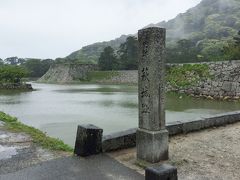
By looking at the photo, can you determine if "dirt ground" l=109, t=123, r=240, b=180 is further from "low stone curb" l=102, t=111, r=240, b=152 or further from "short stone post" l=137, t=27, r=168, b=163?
"short stone post" l=137, t=27, r=168, b=163

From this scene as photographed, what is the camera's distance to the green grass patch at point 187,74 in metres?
16.9

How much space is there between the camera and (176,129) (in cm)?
582

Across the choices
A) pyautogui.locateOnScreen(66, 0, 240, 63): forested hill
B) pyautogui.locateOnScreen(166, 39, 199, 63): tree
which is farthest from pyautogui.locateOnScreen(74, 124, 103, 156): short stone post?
pyautogui.locateOnScreen(66, 0, 240, 63): forested hill

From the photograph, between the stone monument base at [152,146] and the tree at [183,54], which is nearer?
the stone monument base at [152,146]

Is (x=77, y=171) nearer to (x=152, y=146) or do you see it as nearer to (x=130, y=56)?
(x=152, y=146)

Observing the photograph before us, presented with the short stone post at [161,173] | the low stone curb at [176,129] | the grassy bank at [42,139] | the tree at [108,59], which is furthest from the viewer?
the tree at [108,59]

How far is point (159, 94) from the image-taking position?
409 centimetres

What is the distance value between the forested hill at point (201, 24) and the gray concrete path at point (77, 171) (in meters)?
72.1

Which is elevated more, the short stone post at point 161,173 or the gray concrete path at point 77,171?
the short stone post at point 161,173

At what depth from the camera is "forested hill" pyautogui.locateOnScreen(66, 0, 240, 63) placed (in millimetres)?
79094

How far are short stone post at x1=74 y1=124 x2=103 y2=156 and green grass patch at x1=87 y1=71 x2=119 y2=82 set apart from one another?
112 ft

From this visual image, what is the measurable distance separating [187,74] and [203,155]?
45.3 feet

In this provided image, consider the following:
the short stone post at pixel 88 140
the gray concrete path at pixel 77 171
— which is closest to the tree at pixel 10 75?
the short stone post at pixel 88 140

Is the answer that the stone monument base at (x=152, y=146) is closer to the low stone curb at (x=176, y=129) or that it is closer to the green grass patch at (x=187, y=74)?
the low stone curb at (x=176, y=129)
